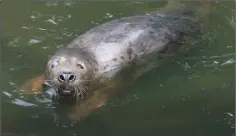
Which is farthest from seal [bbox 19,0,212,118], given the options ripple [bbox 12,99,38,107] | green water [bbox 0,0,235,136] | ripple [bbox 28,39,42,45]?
ripple [bbox 28,39,42,45]

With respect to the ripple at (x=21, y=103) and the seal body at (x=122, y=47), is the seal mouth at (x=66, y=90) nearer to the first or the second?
the seal body at (x=122, y=47)

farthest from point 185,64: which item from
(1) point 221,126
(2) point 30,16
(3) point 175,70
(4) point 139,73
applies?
(2) point 30,16

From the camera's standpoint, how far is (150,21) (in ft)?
23.2

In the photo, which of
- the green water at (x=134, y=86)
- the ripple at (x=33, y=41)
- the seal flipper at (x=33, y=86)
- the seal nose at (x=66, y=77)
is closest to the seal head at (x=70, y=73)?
the seal nose at (x=66, y=77)

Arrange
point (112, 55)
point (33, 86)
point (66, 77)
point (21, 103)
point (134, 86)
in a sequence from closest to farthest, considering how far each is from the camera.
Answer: point (66, 77) → point (21, 103) → point (33, 86) → point (134, 86) → point (112, 55)

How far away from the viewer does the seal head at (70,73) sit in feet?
18.8

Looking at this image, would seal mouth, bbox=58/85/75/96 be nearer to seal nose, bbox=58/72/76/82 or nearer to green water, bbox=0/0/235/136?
seal nose, bbox=58/72/76/82

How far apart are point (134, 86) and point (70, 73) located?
35.3 inches

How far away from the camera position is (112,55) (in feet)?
21.3

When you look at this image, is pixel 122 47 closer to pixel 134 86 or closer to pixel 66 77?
pixel 134 86

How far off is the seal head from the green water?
0.86 feet

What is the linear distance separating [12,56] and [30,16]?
1297 millimetres

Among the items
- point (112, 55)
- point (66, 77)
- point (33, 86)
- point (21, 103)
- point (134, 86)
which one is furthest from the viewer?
point (112, 55)

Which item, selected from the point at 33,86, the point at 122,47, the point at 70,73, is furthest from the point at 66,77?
the point at 122,47
